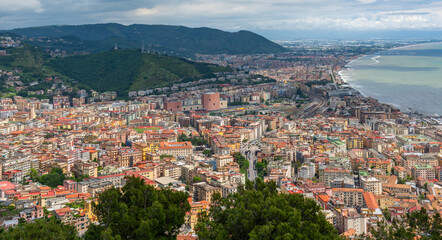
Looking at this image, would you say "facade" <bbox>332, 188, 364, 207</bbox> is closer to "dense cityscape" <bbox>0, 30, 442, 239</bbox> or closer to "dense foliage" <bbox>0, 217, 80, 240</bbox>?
"dense cityscape" <bbox>0, 30, 442, 239</bbox>

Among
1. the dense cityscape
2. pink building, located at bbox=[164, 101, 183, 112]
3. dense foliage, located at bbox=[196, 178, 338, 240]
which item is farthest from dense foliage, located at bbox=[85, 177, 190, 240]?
pink building, located at bbox=[164, 101, 183, 112]

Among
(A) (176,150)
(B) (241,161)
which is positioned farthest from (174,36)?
(B) (241,161)

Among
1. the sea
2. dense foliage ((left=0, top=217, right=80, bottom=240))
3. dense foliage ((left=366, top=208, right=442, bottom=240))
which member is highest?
dense foliage ((left=0, top=217, right=80, bottom=240))

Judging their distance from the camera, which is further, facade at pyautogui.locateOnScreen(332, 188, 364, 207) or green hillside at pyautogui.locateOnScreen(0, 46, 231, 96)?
green hillside at pyautogui.locateOnScreen(0, 46, 231, 96)

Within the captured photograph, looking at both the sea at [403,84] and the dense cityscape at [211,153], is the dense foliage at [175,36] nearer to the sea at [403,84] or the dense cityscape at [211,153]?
the sea at [403,84]

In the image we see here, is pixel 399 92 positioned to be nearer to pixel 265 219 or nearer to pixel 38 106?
pixel 38 106

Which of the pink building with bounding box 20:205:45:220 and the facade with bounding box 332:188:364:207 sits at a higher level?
the pink building with bounding box 20:205:45:220

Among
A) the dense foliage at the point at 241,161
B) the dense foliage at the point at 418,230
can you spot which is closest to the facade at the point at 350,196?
the dense foliage at the point at 241,161
